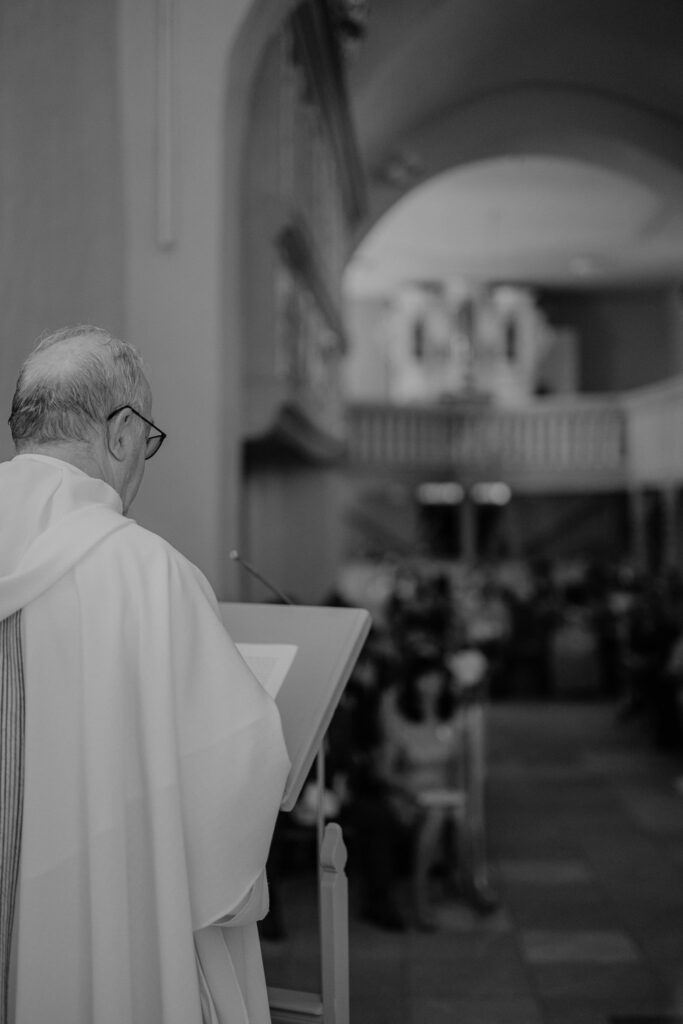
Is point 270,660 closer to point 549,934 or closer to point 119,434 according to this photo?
point 119,434

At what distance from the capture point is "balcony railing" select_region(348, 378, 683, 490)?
16703 millimetres

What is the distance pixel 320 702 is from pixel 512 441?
15.3 meters

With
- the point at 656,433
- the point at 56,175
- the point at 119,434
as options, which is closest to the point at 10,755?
the point at 119,434

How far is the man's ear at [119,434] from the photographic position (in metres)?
2.09

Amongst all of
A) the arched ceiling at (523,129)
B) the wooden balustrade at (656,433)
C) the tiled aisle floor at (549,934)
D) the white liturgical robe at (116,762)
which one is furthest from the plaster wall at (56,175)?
the wooden balustrade at (656,433)

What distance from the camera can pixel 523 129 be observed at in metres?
11.6

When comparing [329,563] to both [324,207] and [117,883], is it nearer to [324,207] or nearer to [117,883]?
[324,207]

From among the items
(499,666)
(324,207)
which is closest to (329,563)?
(499,666)

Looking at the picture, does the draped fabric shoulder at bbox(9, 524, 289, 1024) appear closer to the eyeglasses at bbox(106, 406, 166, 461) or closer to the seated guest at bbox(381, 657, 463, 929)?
the eyeglasses at bbox(106, 406, 166, 461)

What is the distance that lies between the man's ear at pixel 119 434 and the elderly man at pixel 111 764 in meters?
0.13

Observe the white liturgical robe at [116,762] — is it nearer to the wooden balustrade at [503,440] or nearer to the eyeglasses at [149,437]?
the eyeglasses at [149,437]

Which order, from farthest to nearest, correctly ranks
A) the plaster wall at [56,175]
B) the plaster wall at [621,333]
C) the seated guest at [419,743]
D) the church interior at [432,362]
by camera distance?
the plaster wall at [621,333] → the seated guest at [419,743] → the church interior at [432,362] → the plaster wall at [56,175]

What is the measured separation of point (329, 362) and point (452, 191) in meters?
7.24

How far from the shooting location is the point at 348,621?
256 centimetres
